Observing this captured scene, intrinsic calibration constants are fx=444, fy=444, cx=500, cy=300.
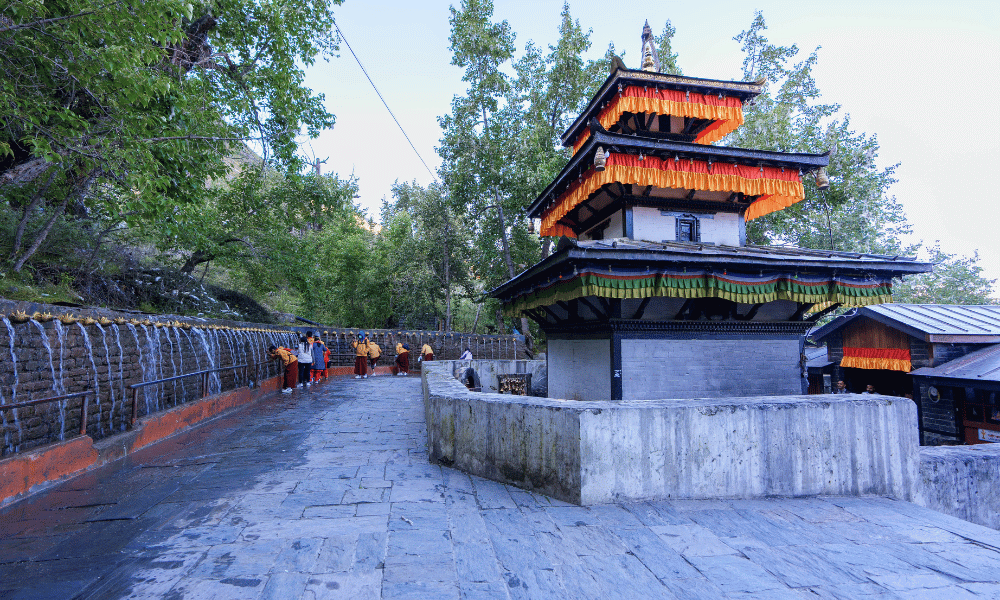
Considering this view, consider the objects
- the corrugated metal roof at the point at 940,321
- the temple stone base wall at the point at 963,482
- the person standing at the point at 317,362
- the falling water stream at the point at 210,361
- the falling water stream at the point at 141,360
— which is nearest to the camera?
the temple stone base wall at the point at 963,482

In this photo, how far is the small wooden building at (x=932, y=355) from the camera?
447 inches

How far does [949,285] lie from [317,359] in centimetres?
4035

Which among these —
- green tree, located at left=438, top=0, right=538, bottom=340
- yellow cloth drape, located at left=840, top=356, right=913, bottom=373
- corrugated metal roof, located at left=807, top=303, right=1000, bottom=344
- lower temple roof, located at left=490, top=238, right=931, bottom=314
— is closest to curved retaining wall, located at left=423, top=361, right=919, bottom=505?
lower temple roof, located at left=490, top=238, right=931, bottom=314

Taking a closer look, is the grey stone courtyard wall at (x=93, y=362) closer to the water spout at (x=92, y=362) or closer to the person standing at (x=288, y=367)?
the water spout at (x=92, y=362)

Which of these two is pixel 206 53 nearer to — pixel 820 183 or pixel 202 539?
pixel 202 539

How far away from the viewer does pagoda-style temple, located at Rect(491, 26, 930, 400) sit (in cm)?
908

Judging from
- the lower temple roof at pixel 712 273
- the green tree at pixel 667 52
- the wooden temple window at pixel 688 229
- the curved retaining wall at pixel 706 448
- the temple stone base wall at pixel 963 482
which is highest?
the green tree at pixel 667 52

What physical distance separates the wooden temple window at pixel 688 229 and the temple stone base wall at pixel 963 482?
6.51 meters

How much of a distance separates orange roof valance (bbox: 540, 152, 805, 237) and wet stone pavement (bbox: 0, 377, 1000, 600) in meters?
7.43

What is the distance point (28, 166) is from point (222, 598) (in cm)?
1195

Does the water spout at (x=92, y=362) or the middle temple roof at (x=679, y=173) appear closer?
the water spout at (x=92, y=362)

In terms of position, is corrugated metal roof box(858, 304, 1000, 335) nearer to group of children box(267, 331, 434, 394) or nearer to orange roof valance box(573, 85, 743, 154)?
orange roof valance box(573, 85, 743, 154)

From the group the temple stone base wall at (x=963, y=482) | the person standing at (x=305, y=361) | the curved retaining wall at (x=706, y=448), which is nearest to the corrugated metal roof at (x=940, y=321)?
the temple stone base wall at (x=963, y=482)

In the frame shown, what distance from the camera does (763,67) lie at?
30.8m
